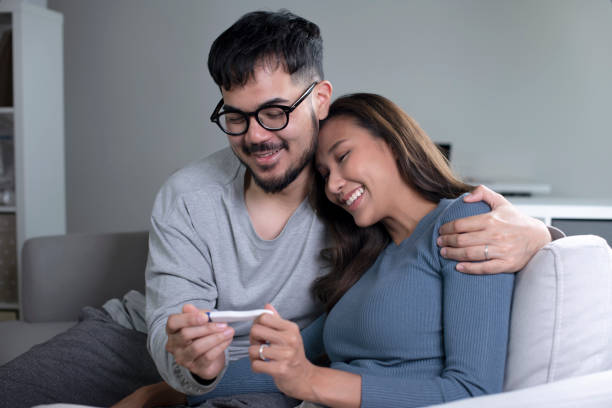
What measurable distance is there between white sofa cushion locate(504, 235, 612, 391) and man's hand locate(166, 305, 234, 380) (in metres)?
0.55

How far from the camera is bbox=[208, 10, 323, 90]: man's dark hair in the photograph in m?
1.31

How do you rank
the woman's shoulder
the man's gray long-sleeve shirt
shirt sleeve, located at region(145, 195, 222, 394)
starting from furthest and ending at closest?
1. the man's gray long-sleeve shirt
2. shirt sleeve, located at region(145, 195, 222, 394)
3. the woman's shoulder

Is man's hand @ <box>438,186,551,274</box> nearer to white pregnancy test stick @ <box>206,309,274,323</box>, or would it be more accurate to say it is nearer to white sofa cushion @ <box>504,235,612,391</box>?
white sofa cushion @ <box>504,235,612,391</box>

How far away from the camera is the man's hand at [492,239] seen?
106 centimetres

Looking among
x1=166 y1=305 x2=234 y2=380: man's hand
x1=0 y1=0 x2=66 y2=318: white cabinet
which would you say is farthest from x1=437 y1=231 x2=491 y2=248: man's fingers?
x1=0 y1=0 x2=66 y2=318: white cabinet

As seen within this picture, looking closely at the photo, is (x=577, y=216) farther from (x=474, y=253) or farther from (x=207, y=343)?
(x=207, y=343)

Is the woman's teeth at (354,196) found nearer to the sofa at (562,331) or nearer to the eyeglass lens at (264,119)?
the eyeglass lens at (264,119)

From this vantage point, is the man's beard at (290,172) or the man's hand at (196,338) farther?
the man's beard at (290,172)

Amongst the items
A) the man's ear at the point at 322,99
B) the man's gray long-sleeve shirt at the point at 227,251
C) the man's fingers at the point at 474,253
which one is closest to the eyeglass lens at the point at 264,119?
the man's ear at the point at 322,99

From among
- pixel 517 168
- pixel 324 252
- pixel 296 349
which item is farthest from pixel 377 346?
pixel 517 168

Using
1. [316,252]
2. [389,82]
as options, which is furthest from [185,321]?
[389,82]

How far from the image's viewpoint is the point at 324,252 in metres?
1.52

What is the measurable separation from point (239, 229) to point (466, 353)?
68 cm

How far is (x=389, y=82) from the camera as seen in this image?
391cm
